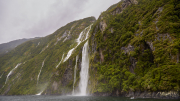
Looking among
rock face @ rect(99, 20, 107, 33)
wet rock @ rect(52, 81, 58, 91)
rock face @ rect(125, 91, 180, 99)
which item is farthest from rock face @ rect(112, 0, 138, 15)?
wet rock @ rect(52, 81, 58, 91)

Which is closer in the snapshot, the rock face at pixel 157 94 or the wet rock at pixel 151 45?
the rock face at pixel 157 94

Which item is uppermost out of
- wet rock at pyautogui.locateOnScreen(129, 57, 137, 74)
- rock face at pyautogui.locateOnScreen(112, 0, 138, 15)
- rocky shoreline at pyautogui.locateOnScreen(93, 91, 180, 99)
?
rock face at pyautogui.locateOnScreen(112, 0, 138, 15)

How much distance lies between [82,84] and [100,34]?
74.6 ft

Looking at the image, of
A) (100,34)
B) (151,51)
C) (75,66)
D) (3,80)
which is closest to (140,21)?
(151,51)

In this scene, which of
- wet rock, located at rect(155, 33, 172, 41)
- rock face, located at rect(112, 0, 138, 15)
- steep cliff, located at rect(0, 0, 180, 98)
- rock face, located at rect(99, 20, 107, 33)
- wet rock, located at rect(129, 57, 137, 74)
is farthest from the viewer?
rock face, located at rect(99, 20, 107, 33)

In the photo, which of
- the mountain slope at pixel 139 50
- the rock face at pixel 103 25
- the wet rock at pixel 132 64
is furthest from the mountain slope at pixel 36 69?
the wet rock at pixel 132 64

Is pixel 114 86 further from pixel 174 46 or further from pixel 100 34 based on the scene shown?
pixel 100 34

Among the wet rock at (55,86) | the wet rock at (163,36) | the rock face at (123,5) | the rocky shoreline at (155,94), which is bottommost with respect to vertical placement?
the wet rock at (55,86)

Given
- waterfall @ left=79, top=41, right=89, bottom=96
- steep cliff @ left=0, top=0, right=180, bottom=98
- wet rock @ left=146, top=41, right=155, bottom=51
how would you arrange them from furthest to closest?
1. waterfall @ left=79, top=41, right=89, bottom=96
2. wet rock @ left=146, top=41, right=155, bottom=51
3. steep cliff @ left=0, top=0, right=180, bottom=98

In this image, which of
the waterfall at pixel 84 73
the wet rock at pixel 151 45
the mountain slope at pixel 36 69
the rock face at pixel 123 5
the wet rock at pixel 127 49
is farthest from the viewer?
the mountain slope at pixel 36 69

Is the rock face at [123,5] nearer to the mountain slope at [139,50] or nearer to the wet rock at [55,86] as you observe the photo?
the mountain slope at [139,50]

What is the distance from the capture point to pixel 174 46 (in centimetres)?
2467

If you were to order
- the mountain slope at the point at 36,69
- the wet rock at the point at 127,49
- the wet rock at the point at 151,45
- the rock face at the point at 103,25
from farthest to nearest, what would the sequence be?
the mountain slope at the point at 36,69, the rock face at the point at 103,25, the wet rock at the point at 127,49, the wet rock at the point at 151,45

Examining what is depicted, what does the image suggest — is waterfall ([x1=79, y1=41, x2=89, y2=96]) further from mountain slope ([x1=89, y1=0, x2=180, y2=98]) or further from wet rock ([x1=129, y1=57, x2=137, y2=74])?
wet rock ([x1=129, y1=57, x2=137, y2=74])
